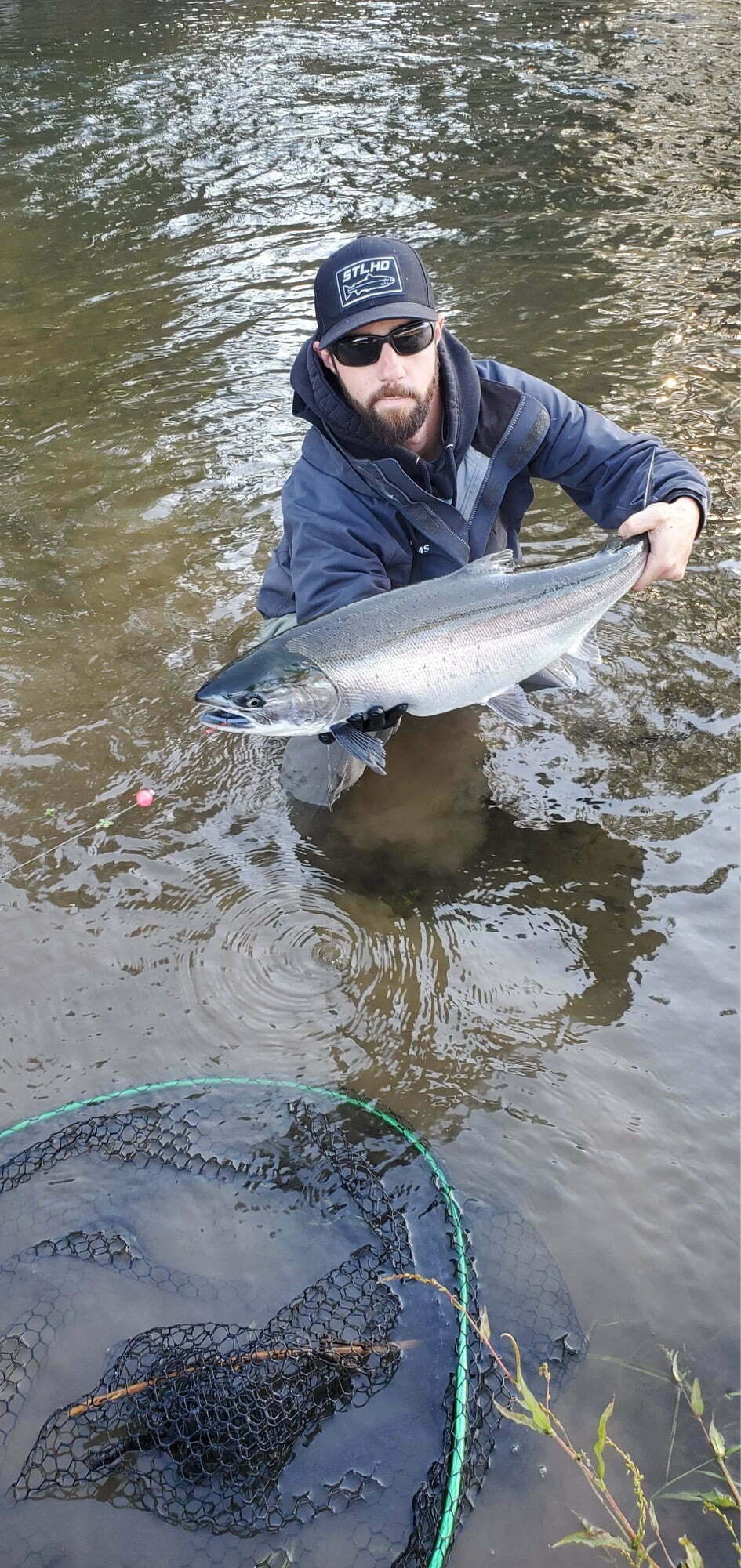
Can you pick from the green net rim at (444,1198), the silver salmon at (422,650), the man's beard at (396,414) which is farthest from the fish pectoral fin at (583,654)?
the green net rim at (444,1198)

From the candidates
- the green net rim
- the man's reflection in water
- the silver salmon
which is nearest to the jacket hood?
the silver salmon

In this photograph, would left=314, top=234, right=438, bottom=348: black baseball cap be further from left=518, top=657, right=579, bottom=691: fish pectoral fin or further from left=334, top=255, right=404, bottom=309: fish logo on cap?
left=518, top=657, right=579, bottom=691: fish pectoral fin

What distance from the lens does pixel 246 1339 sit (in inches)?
114

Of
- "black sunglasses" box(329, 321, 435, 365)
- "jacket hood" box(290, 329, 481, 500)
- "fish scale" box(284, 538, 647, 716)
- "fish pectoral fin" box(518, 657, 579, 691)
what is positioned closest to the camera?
"fish scale" box(284, 538, 647, 716)

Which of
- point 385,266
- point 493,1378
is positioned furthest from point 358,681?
point 493,1378

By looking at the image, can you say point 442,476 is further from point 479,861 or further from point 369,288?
point 479,861

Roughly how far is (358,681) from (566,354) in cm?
607

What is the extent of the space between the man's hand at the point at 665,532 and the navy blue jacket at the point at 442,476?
13 cm

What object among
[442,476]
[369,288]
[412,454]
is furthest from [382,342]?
[442,476]

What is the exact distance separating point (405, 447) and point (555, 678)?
4.09 feet

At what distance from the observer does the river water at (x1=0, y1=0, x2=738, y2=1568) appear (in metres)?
3.41

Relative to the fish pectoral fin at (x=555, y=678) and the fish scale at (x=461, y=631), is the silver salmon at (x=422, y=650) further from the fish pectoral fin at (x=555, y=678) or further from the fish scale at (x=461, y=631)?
the fish pectoral fin at (x=555, y=678)

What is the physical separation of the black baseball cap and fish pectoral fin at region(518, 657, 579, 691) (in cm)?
144

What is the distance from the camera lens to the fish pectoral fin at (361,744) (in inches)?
154
